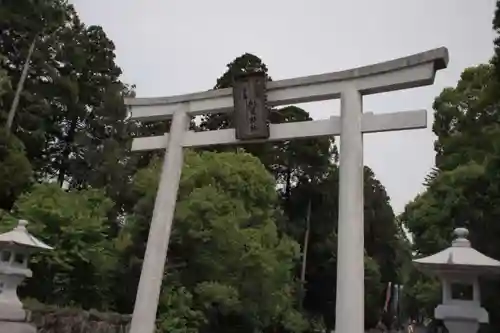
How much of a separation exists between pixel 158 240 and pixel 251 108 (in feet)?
7.81

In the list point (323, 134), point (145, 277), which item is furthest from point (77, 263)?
point (323, 134)

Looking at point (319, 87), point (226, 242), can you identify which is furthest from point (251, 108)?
point (226, 242)

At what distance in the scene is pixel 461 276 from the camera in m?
7.21

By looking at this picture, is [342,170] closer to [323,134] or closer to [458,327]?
[323,134]

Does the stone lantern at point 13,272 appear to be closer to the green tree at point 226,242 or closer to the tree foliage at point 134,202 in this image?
the tree foliage at point 134,202

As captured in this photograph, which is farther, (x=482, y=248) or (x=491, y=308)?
(x=482, y=248)

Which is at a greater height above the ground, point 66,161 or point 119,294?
point 66,161

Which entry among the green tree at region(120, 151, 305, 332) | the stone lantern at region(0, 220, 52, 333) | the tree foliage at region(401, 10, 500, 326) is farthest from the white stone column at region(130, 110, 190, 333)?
the tree foliage at region(401, 10, 500, 326)

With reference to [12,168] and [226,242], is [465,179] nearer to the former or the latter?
[226,242]

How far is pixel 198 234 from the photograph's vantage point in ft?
48.1

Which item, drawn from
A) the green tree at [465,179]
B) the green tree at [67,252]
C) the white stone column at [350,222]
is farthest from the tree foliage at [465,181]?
the green tree at [67,252]

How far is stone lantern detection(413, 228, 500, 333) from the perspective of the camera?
682 centimetres

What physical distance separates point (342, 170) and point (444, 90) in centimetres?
1325

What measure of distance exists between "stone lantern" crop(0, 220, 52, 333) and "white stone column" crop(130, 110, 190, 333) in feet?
14.5
